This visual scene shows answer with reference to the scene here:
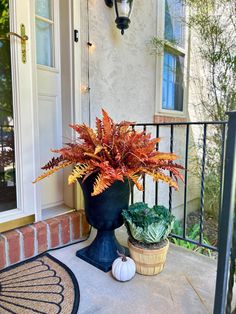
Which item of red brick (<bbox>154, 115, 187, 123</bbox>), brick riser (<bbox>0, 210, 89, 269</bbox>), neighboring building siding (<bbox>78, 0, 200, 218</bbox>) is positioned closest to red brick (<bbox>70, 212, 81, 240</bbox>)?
brick riser (<bbox>0, 210, 89, 269</bbox>)

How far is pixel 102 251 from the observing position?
1.54m

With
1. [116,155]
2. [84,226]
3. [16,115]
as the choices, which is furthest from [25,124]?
[84,226]

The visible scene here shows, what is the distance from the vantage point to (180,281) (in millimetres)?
1381

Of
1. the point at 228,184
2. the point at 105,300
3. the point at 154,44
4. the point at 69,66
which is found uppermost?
the point at 154,44

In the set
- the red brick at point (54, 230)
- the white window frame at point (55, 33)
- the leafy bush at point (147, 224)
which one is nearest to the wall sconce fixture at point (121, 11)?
the white window frame at point (55, 33)

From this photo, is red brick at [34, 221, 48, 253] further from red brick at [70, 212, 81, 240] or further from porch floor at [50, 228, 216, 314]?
red brick at [70, 212, 81, 240]

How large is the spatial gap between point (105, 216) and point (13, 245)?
59 cm

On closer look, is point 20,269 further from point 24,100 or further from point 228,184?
point 228,184

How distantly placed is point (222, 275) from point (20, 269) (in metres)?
1.13

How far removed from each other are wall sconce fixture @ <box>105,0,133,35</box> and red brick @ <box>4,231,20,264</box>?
188cm

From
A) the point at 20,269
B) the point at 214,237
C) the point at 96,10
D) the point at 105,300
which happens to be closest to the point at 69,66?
the point at 96,10

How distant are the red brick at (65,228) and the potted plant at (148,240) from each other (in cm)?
52

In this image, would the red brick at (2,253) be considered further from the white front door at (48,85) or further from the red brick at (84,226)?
the red brick at (84,226)

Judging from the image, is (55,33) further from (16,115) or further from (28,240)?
(28,240)
